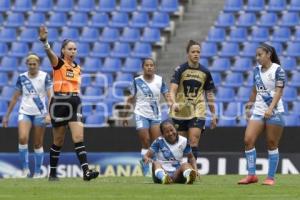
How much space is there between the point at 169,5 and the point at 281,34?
3.49m

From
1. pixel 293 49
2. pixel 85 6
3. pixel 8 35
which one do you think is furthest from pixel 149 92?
pixel 85 6

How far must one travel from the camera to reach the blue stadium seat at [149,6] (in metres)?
29.2

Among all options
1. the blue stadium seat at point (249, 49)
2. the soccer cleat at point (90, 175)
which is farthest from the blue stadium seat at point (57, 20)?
the soccer cleat at point (90, 175)

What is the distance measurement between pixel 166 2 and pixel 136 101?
10.4 meters

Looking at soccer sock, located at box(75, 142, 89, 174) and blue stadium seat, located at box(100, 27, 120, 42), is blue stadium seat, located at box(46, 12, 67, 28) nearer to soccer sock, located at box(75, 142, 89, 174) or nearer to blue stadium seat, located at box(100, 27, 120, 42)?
blue stadium seat, located at box(100, 27, 120, 42)

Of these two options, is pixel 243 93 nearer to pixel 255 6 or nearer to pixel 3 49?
pixel 255 6

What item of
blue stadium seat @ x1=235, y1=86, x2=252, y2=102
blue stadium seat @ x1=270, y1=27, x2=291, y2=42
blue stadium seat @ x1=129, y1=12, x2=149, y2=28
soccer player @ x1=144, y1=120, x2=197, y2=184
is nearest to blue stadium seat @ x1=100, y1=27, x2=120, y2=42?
blue stadium seat @ x1=129, y1=12, x2=149, y2=28

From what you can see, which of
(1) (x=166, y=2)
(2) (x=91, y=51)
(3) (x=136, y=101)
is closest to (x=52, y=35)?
(2) (x=91, y=51)

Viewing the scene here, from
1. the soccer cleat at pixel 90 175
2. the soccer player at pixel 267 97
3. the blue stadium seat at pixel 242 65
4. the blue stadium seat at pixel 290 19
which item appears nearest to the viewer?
the soccer player at pixel 267 97

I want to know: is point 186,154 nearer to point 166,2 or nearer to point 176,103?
point 176,103

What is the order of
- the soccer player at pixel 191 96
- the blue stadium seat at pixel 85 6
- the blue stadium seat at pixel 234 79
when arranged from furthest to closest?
the blue stadium seat at pixel 85 6 < the blue stadium seat at pixel 234 79 < the soccer player at pixel 191 96

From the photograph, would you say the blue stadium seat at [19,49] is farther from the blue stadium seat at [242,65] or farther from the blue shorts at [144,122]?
the blue shorts at [144,122]

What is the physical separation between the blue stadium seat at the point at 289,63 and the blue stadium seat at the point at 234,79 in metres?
1.08

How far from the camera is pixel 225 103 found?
83.3 feet
